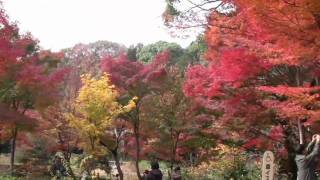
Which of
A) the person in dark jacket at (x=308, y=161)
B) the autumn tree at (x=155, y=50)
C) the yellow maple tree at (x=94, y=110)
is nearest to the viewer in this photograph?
the person in dark jacket at (x=308, y=161)

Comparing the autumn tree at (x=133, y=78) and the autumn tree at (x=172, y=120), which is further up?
the autumn tree at (x=133, y=78)

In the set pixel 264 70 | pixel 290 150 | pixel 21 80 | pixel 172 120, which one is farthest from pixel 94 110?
pixel 290 150

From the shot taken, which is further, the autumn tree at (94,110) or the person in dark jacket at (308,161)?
the autumn tree at (94,110)

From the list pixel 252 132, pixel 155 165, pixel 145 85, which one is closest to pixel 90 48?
pixel 145 85

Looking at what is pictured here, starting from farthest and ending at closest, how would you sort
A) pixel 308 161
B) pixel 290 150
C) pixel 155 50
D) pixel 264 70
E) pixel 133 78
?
pixel 155 50
pixel 133 78
pixel 290 150
pixel 264 70
pixel 308 161

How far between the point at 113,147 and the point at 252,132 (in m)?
6.47

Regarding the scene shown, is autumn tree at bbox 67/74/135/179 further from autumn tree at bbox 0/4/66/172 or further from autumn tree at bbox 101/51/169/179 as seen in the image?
autumn tree at bbox 0/4/66/172

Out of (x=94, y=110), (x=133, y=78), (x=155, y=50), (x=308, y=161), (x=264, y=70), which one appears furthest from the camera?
(x=155, y=50)

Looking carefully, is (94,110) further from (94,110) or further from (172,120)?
(172,120)

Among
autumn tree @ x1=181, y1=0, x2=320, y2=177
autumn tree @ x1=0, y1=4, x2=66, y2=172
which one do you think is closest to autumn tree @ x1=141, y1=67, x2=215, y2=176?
autumn tree @ x1=181, y1=0, x2=320, y2=177

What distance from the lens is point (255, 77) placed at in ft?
Result: 50.2

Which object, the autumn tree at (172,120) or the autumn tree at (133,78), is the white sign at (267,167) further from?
the autumn tree at (133,78)

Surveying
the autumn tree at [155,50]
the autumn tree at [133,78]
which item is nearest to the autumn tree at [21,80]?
the autumn tree at [133,78]

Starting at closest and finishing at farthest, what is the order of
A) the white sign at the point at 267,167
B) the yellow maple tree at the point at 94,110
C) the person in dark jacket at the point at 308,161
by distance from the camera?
the white sign at the point at 267,167 < the person in dark jacket at the point at 308,161 < the yellow maple tree at the point at 94,110
